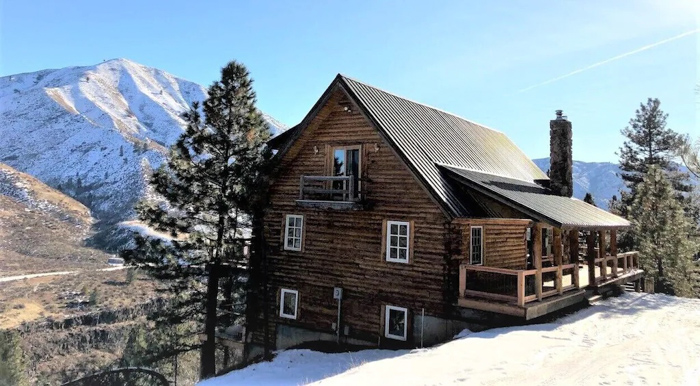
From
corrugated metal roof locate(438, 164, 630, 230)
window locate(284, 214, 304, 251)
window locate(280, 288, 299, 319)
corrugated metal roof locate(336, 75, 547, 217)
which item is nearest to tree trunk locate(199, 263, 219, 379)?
window locate(280, 288, 299, 319)

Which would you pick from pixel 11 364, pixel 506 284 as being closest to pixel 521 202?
pixel 506 284

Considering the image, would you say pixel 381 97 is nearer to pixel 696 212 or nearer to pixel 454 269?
pixel 454 269

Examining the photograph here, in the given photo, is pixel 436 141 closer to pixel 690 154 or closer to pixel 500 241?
pixel 500 241

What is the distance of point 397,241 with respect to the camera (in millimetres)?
15039

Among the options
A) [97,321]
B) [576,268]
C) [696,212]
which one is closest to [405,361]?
[576,268]

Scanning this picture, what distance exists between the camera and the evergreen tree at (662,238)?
25.8 metres

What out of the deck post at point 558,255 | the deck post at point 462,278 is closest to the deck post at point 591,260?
the deck post at point 558,255

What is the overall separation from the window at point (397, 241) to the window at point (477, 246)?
212 centimetres

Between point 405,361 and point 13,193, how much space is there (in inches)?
4921

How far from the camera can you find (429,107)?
21.4 meters

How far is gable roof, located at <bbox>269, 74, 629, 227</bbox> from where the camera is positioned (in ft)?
46.4

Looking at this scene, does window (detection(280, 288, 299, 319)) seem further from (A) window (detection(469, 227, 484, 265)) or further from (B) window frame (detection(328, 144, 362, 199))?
(A) window (detection(469, 227, 484, 265))

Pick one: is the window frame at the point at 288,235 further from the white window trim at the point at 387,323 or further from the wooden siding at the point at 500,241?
the wooden siding at the point at 500,241

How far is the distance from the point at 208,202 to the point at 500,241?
11.2 m
